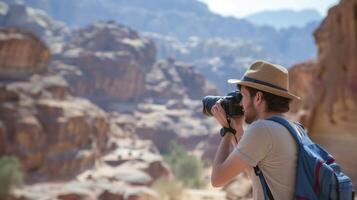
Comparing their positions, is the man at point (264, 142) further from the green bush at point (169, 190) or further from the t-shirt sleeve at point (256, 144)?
the green bush at point (169, 190)

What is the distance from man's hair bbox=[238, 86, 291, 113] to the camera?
185 cm

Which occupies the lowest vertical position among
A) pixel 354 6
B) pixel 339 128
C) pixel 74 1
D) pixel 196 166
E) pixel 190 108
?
pixel 339 128

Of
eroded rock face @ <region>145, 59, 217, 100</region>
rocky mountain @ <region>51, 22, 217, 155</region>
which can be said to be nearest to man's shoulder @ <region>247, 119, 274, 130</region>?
rocky mountain @ <region>51, 22, 217, 155</region>

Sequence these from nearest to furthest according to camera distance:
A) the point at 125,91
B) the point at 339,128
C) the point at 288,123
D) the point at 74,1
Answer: the point at 288,123 → the point at 339,128 → the point at 125,91 → the point at 74,1

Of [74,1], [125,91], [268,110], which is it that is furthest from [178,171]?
[74,1]

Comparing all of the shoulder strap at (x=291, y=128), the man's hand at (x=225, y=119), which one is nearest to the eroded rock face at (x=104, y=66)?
the man's hand at (x=225, y=119)

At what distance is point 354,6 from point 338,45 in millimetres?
1054

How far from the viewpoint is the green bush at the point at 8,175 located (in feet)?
59.3

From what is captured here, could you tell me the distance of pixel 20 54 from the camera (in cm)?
2652

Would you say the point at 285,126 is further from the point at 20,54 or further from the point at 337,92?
the point at 20,54

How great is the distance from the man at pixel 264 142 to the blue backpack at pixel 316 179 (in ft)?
0.11

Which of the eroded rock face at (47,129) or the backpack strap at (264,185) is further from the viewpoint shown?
the eroded rock face at (47,129)

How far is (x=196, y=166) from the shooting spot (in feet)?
102

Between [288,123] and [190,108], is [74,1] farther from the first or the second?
[288,123]
